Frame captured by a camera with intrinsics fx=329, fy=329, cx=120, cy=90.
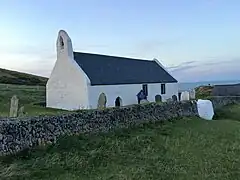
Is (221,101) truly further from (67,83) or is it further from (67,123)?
(67,123)

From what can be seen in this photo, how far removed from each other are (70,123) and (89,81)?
14.8 metres

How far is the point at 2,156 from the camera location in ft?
42.4

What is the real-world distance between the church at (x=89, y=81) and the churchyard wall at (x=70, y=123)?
660 centimetres

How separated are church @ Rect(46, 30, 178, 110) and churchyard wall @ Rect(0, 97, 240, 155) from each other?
660 cm

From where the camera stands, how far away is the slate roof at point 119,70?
33.3 metres

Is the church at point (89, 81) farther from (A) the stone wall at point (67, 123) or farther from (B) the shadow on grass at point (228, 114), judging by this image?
(B) the shadow on grass at point (228, 114)

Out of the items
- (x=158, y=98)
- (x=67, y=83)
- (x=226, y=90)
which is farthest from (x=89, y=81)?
(x=226, y=90)

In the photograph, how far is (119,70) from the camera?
37.9 meters

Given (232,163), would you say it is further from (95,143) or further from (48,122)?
(48,122)

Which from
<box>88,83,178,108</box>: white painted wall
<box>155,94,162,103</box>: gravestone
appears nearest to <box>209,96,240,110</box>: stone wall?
<box>155,94,162,103</box>: gravestone

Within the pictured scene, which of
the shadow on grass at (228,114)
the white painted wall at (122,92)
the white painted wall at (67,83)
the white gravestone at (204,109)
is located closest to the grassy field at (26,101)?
the white painted wall at (67,83)

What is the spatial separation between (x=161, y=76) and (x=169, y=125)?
21.7m

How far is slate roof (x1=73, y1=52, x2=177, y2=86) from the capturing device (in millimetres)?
33312

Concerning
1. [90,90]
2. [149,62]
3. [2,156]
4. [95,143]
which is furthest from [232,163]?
[149,62]
